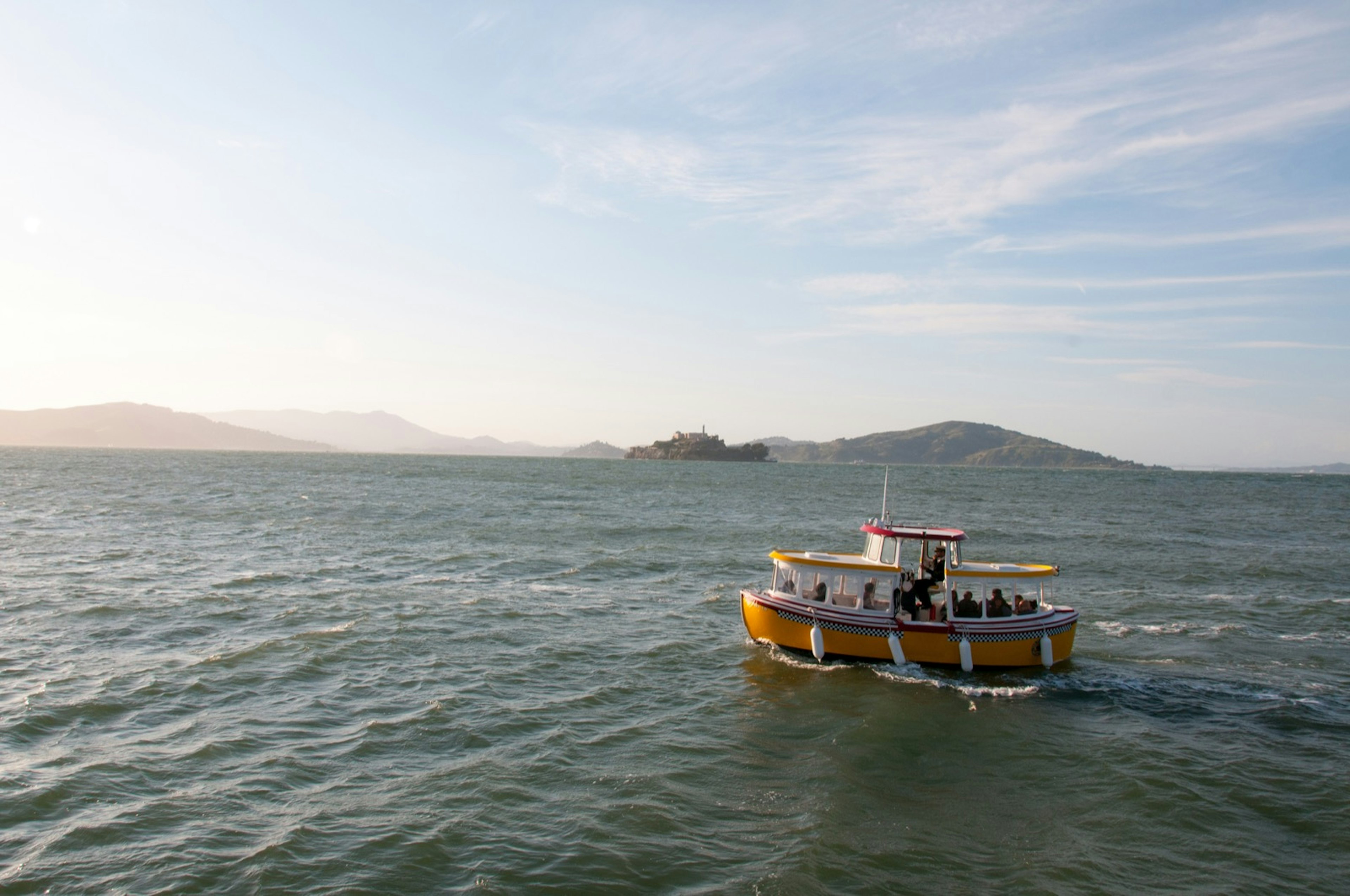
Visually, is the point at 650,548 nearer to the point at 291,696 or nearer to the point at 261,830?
the point at 291,696

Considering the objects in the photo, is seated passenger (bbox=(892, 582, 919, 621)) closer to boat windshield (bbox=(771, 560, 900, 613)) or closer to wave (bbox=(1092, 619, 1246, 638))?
boat windshield (bbox=(771, 560, 900, 613))

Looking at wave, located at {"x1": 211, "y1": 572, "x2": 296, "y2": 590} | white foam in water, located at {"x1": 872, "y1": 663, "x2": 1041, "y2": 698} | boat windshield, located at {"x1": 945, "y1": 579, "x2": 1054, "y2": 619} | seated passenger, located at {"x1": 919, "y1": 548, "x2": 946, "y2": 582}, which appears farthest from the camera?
wave, located at {"x1": 211, "y1": 572, "x2": 296, "y2": 590}

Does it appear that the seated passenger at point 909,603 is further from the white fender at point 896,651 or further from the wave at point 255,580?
the wave at point 255,580

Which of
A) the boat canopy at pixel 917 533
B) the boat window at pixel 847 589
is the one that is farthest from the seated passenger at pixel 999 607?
the boat window at pixel 847 589

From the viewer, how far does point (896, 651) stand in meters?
21.9


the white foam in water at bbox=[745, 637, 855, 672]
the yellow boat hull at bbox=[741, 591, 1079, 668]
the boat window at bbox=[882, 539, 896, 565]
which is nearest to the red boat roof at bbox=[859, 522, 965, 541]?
the boat window at bbox=[882, 539, 896, 565]

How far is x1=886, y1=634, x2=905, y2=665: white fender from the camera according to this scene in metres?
21.9

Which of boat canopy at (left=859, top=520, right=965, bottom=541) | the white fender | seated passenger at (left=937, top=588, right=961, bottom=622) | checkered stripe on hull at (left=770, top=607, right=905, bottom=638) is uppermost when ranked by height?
boat canopy at (left=859, top=520, right=965, bottom=541)

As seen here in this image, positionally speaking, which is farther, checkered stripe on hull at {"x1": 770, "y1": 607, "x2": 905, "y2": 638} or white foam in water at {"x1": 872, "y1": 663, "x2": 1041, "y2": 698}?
checkered stripe on hull at {"x1": 770, "y1": 607, "x2": 905, "y2": 638}

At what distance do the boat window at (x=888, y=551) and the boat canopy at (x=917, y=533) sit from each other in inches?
4.8

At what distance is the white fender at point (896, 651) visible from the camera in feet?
71.7

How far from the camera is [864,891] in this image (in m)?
11.0

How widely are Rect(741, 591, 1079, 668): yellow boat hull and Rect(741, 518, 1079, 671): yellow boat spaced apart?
0.07 ft

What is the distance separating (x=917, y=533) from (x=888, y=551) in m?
0.91
